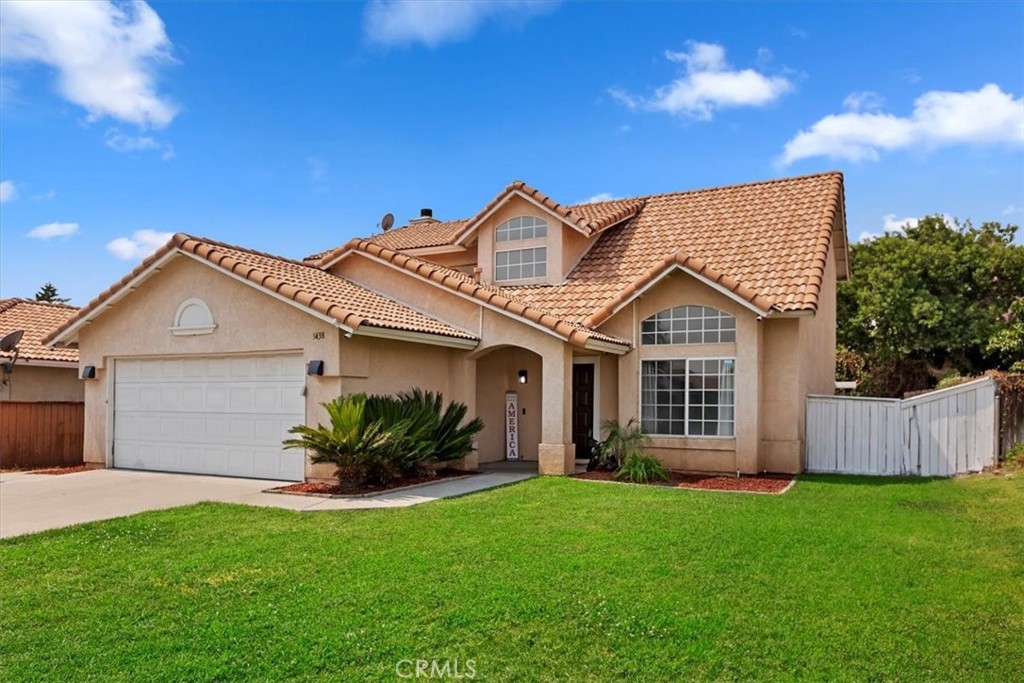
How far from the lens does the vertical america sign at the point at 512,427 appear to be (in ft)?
62.2

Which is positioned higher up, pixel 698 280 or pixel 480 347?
pixel 698 280

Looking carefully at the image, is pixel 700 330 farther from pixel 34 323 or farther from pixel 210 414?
pixel 34 323

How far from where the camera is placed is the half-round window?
1566cm

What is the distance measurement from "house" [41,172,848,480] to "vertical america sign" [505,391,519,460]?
0.08m

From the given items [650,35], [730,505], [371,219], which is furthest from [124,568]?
[371,219]

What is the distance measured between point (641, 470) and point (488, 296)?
4.83 m

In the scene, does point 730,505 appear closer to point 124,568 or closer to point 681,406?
point 681,406

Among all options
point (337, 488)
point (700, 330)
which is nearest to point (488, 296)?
point (700, 330)

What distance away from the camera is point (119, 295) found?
1666 centimetres

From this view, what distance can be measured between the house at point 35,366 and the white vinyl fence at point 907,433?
19.5 m

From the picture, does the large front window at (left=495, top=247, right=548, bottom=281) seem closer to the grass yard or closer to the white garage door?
the white garage door

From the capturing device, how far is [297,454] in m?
14.8

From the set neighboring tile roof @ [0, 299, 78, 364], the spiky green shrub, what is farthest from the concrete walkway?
neighboring tile roof @ [0, 299, 78, 364]

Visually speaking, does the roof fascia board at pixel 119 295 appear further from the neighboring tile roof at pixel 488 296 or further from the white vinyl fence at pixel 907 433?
the white vinyl fence at pixel 907 433
